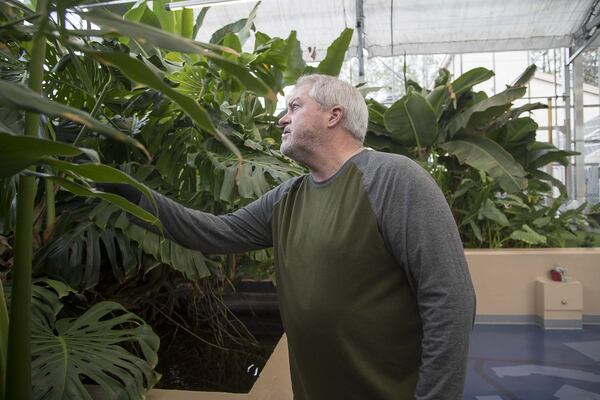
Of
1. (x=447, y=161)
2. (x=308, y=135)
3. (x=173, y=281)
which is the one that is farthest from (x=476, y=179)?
(x=308, y=135)

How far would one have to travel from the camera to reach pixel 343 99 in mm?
1160

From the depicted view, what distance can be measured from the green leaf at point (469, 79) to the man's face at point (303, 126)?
330 cm

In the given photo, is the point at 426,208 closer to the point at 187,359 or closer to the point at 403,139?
the point at 187,359

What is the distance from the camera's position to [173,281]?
7.95 ft

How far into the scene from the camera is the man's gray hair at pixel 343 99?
116cm

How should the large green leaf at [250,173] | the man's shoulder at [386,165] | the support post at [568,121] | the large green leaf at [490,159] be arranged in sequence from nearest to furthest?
1. the man's shoulder at [386,165]
2. the large green leaf at [250,173]
3. the large green leaf at [490,159]
4. the support post at [568,121]

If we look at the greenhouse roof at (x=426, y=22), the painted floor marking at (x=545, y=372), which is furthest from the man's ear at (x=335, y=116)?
the greenhouse roof at (x=426, y=22)

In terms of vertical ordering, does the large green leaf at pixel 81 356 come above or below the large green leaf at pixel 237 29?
below

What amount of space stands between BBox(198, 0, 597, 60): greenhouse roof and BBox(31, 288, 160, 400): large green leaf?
4.62 meters

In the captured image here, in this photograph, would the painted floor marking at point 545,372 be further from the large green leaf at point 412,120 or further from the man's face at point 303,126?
the man's face at point 303,126

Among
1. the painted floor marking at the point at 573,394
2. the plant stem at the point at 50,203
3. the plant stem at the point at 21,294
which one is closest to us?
the plant stem at the point at 21,294

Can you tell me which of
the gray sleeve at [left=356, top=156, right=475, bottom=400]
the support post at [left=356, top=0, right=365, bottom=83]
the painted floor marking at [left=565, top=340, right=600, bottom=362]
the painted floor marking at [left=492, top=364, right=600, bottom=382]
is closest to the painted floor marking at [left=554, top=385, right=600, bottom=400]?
the painted floor marking at [left=492, top=364, right=600, bottom=382]

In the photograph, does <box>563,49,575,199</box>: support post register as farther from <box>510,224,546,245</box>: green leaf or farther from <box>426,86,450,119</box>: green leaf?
<box>426,86,450,119</box>: green leaf

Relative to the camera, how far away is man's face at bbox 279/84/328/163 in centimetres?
115
